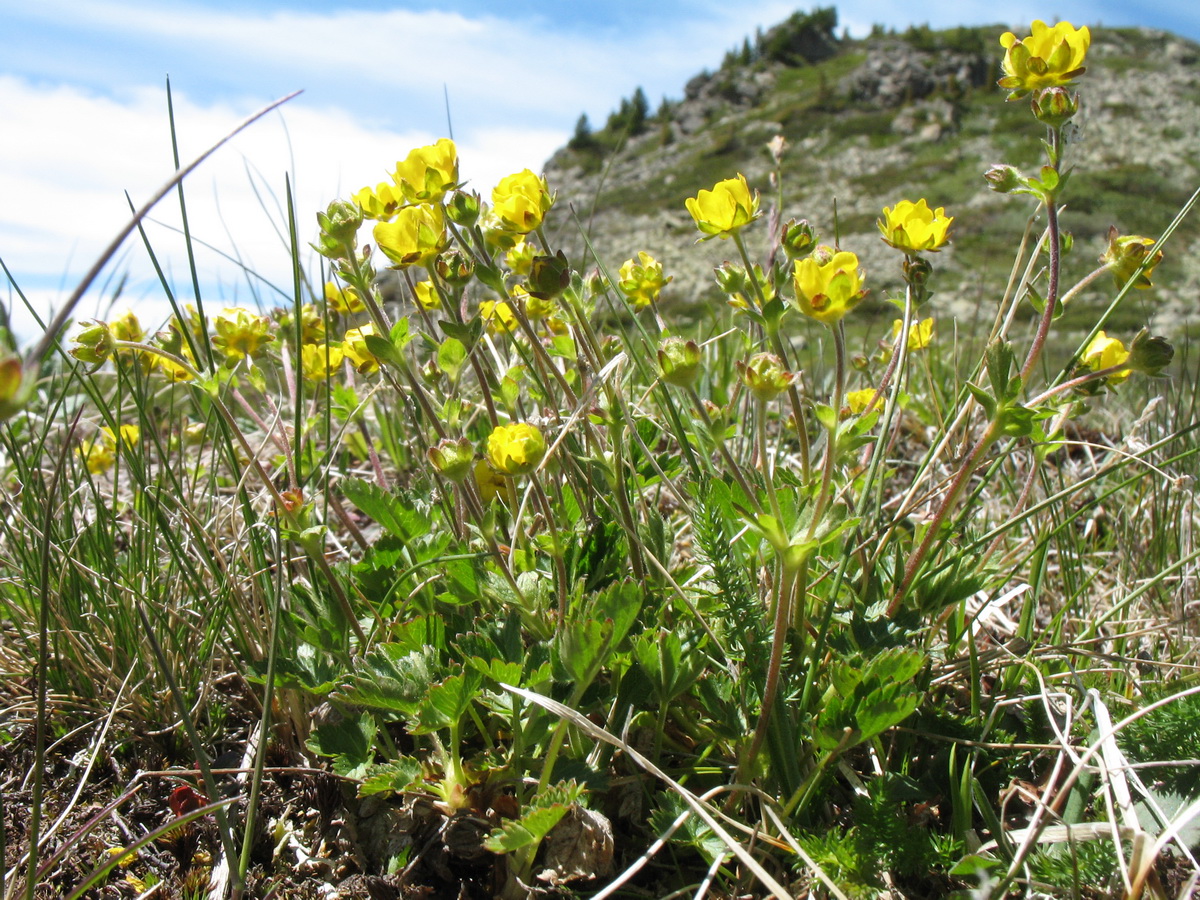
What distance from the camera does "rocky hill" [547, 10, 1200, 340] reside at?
1024 inches

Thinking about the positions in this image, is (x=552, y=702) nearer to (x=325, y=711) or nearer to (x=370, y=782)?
(x=370, y=782)

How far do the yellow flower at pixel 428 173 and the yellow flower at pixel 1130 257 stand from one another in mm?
1132

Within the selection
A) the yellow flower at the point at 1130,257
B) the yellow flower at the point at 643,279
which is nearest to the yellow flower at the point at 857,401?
the yellow flower at the point at 643,279

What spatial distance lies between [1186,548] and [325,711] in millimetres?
1913

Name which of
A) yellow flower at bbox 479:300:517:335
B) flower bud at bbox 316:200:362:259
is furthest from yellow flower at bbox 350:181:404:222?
yellow flower at bbox 479:300:517:335

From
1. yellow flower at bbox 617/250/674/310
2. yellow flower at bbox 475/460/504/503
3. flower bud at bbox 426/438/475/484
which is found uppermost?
yellow flower at bbox 617/250/674/310

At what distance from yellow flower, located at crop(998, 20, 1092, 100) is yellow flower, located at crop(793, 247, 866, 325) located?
457 millimetres

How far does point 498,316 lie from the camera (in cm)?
179

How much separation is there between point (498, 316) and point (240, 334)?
594mm

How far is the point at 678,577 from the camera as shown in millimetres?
1507

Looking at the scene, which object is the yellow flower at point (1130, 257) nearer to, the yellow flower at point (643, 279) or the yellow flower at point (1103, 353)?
the yellow flower at point (1103, 353)

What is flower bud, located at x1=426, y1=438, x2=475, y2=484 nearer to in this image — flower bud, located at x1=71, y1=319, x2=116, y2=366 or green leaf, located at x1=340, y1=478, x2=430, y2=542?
green leaf, located at x1=340, y1=478, x2=430, y2=542

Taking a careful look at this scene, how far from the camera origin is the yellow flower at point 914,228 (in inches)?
52.2

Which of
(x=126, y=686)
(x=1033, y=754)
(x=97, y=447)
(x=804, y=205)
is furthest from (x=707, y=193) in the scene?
(x=804, y=205)
